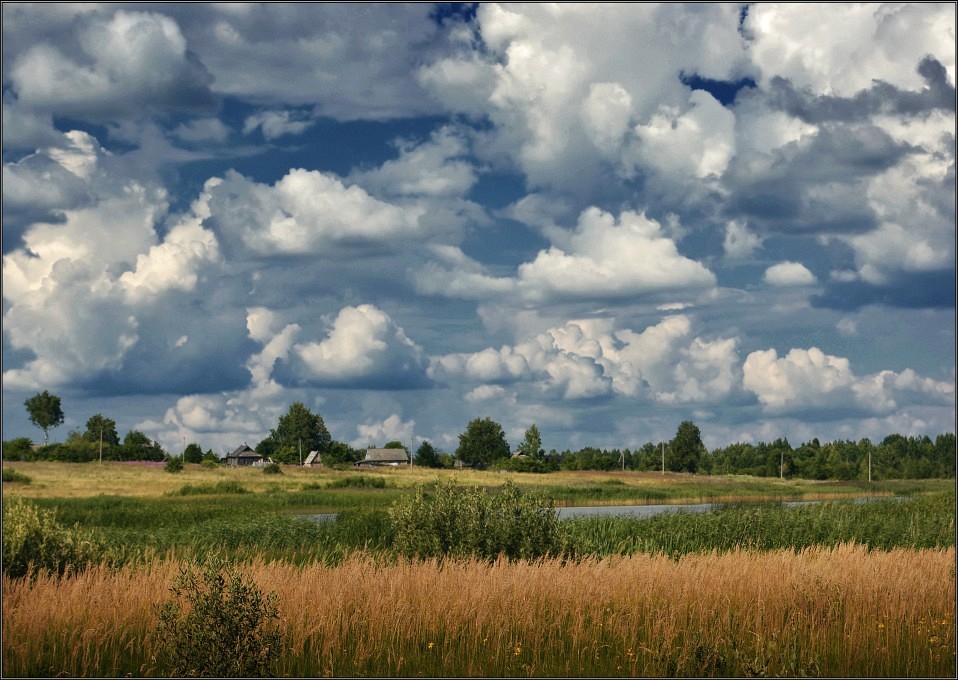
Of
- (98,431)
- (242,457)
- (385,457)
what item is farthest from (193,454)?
(98,431)

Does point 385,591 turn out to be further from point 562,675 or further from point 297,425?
point 297,425

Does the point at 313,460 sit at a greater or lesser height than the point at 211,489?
greater

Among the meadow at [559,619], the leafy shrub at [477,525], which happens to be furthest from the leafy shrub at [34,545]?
the leafy shrub at [477,525]

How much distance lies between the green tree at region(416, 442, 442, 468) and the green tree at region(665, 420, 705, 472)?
52.1 m

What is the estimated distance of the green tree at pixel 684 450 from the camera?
165625mm

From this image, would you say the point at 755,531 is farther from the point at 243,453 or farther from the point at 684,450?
the point at 684,450

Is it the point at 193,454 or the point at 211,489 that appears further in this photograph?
the point at 193,454

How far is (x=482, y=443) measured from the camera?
6063 inches

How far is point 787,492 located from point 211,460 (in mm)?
62812

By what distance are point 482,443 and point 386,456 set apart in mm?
17430

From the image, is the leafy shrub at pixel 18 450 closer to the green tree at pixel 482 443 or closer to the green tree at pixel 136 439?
the green tree at pixel 136 439

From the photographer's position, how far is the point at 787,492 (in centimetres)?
9250

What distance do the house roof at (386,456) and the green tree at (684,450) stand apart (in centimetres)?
5013

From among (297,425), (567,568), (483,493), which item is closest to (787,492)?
(297,425)
